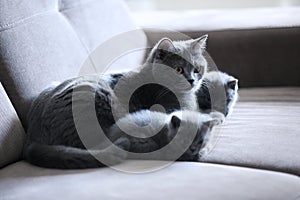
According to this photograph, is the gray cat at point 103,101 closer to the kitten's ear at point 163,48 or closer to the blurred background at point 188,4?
the kitten's ear at point 163,48

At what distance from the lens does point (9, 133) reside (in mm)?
1461

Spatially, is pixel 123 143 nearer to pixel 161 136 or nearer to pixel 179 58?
pixel 161 136

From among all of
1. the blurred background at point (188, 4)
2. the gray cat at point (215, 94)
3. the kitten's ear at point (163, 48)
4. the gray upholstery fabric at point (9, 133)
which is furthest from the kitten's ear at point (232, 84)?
the blurred background at point (188, 4)

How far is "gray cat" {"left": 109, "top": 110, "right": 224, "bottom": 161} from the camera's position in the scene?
56.4 inches

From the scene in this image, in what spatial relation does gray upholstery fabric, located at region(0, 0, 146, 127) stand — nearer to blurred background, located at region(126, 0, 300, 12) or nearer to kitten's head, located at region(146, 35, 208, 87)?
kitten's head, located at region(146, 35, 208, 87)

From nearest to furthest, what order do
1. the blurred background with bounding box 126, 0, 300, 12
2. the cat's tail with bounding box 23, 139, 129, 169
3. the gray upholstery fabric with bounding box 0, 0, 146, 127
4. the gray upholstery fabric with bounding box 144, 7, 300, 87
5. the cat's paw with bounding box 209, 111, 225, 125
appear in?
the cat's tail with bounding box 23, 139, 129, 169, the gray upholstery fabric with bounding box 0, 0, 146, 127, the cat's paw with bounding box 209, 111, 225, 125, the gray upholstery fabric with bounding box 144, 7, 300, 87, the blurred background with bounding box 126, 0, 300, 12

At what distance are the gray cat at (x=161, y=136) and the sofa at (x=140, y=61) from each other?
4cm

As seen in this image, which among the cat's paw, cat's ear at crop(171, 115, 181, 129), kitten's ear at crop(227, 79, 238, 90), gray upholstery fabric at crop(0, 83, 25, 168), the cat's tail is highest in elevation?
gray upholstery fabric at crop(0, 83, 25, 168)

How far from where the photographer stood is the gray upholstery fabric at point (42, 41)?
5.11 ft

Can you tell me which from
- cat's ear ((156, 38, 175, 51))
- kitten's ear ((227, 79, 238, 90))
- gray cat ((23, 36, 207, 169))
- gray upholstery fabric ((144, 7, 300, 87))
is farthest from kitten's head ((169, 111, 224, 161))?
gray upholstery fabric ((144, 7, 300, 87))

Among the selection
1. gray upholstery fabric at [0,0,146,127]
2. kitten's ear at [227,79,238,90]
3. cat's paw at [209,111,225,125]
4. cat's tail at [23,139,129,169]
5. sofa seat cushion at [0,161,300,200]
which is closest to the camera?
sofa seat cushion at [0,161,300,200]

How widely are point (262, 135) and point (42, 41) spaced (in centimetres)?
74

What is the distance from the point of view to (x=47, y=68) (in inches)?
65.6

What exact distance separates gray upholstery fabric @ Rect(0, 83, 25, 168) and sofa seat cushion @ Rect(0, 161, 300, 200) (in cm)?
7
